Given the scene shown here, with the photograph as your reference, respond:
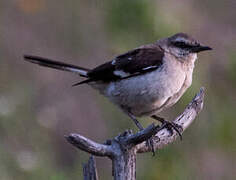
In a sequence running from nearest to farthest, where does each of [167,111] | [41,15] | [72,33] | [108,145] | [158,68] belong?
[108,145]
[158,68]
[167,111]
[72,33]
[41,15]

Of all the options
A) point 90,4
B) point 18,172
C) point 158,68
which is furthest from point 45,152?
point 90,4

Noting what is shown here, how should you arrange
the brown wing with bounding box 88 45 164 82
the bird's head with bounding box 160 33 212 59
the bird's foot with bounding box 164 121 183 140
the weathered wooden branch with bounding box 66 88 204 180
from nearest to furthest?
the weathered wooden branch with bounding box 66 88 204 180
the bird's foot with bounding box 164 121 183 140
the brown wing with bounding box 88 45 164 82
the bird's head with bounding box 160 33 212 59

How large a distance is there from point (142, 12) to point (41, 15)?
2952mm

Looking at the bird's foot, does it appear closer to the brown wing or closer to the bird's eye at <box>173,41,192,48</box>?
the brown wing

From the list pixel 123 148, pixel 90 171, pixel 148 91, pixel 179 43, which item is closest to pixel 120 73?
pixel 148 91

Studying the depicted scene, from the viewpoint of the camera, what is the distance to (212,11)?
29.3 ft

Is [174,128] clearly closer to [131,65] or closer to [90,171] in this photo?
[131,65]

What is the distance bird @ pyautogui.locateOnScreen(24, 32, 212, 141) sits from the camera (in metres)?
6.63

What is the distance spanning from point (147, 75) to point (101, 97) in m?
1.43

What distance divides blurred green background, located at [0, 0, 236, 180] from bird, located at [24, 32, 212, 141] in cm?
40

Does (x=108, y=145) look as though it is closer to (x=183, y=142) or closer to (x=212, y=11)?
(x=183, y=142)

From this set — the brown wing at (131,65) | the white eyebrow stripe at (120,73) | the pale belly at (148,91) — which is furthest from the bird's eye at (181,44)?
the white eyebrow stripe at (120,73)

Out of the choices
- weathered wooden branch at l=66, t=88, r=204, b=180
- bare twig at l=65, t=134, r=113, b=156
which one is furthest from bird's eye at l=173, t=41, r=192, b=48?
bare twig at l=65, t=134, r=113, b=156

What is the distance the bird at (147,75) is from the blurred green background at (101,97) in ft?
Answer: 1.33
